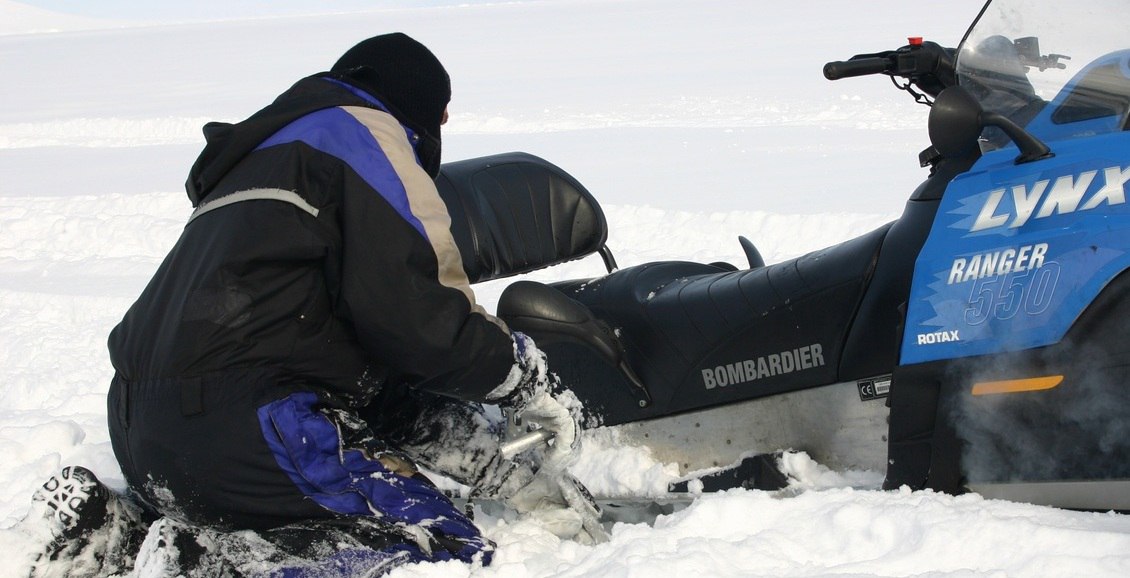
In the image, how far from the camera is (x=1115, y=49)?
210cm

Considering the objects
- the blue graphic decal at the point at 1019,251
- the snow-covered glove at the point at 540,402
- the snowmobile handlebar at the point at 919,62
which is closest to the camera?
the blue graphic decal at the point at 1019,251

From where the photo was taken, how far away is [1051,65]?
2.17m

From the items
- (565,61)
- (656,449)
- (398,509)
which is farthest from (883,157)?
(565,61)

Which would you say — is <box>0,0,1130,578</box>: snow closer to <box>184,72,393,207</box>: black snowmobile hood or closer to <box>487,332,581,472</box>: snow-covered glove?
<box>487,332,581,472</box>: snow-covered glove

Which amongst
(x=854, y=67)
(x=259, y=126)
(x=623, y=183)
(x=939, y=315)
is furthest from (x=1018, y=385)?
(x=623, y=183)

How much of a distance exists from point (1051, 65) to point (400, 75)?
132 cm

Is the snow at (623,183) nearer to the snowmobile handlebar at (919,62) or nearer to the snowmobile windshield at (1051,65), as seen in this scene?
the snowmobile windshield at (1051,65)

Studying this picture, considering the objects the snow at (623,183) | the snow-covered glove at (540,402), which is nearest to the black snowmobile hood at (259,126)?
the snow-covered glove at (540,402)

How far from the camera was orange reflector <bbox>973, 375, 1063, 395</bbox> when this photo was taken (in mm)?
1910

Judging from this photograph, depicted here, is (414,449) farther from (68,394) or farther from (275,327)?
(68,394)

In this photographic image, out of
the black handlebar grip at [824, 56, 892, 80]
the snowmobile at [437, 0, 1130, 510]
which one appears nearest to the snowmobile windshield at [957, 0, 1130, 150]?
the snowmobile at [437, 0, 1130, 510]

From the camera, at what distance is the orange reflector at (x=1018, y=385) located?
75.2 inches

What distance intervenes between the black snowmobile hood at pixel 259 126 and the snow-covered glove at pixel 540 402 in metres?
0.60

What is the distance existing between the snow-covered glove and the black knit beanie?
1.76 feet
